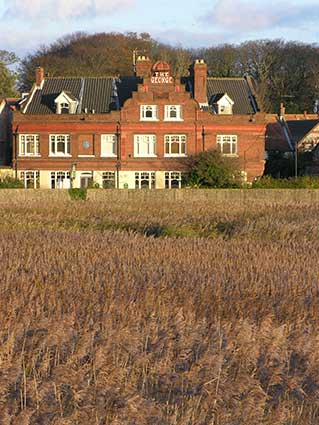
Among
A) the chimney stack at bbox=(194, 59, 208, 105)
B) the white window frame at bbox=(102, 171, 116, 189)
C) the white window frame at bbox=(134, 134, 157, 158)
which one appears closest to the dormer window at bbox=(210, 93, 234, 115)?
the chimney stack at bbox=(194, 59, 208, 105)

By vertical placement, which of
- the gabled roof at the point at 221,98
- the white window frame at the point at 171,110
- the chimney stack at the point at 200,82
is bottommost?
the white window frame at the point at 171,110

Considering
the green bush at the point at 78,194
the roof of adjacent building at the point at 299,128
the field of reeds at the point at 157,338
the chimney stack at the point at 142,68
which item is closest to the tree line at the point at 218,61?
the roof of adjacent building at the point at 299,128

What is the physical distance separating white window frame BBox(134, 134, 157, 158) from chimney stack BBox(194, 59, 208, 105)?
14.6ft

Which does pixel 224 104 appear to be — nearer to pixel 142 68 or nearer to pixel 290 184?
pixel 142 68

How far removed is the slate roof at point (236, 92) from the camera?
53688 millimetres

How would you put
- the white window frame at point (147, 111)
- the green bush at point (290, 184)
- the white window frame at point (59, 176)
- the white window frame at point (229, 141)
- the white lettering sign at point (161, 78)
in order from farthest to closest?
the white window frame at point (229, 141) → the white window frame at point (147, 111) → the white lettering sign at point (161, 78) → the white window frame at point (59, 176) → the green bush at point (290, 184)

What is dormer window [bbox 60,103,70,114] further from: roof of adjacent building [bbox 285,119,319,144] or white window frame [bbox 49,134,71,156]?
roof of adjacent building [bbox 285,119,319,144]

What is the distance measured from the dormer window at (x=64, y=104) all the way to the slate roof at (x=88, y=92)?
0.56 m

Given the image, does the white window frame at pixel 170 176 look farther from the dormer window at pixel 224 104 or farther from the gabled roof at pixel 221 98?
the gabled roof at pixel 221 98

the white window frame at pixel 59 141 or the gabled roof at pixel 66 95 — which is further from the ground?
the gabled roof at pixel 66 95

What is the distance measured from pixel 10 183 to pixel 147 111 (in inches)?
418

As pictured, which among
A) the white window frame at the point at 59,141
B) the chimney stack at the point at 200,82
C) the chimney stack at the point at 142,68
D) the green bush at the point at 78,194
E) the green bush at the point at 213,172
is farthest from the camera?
the chimney stack at the point at 142,68

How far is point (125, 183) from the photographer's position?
51469mm

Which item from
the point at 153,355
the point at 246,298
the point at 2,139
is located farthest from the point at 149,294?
the point at 2,139
